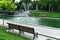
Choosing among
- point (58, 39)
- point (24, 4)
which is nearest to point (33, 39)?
point (58, 39)

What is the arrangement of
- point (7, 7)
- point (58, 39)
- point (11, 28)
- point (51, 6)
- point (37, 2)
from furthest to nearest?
point (37, 2) → point (51, 6) → point (7, 7) → point (11, 28) → point (58, 39)

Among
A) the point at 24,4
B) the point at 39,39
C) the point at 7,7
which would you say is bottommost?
the point at 39,39

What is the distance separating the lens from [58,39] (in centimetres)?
1007

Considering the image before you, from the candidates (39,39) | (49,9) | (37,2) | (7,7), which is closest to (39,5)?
(37,2)

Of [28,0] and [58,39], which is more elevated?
[28,0]

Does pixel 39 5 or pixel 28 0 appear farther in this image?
pixel 28 0

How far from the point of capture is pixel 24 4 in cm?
6719

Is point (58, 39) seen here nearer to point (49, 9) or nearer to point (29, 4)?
point (49, 9)

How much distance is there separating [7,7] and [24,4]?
49.8 meters

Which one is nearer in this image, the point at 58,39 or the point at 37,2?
the point at 58,39

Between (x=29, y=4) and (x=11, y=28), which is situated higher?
(x=29, y=4)

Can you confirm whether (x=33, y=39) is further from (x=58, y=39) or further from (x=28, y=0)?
(x=28, y=0)

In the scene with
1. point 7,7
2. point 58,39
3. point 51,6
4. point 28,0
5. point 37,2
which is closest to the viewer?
point 58,39

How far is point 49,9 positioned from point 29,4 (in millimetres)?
11556
